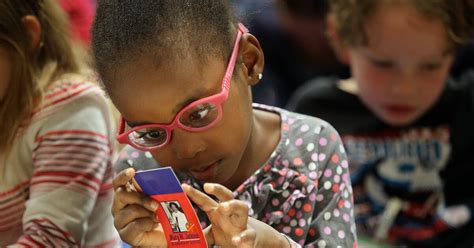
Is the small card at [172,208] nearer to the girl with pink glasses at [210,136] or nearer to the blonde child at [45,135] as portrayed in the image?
the girl with pink glasses at [210,136]

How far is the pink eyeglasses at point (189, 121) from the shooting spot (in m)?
1.09

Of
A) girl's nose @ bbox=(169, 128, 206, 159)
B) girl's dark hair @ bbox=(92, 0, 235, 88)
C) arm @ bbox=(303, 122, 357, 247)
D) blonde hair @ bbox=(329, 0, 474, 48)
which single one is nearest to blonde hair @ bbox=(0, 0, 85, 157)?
girl's dark hair @ bbox=(92, 0, 235, 88)

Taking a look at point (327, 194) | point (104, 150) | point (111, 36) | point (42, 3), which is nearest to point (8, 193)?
point (104, 150)

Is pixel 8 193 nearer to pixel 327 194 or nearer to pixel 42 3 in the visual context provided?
pixel 42 3

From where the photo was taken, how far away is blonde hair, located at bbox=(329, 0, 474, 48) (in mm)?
1742

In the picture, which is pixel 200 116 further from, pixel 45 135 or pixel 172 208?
pixel 45 135

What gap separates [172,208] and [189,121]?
120 millimetres

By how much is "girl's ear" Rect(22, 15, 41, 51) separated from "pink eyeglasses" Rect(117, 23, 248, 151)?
0.35 metres

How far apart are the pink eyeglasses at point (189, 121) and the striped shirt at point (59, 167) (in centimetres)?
28

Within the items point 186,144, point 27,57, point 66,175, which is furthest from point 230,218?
point 27,57

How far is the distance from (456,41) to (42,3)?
2.94ft

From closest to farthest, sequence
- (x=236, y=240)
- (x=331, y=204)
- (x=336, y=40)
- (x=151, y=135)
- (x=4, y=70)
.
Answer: (x=236, y=240) < (x=151, y=135) < (x=331, y=204) < (x=4, y=70) < (x=336, y=40)

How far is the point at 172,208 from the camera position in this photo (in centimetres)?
108

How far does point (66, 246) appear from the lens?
53.9 inches
